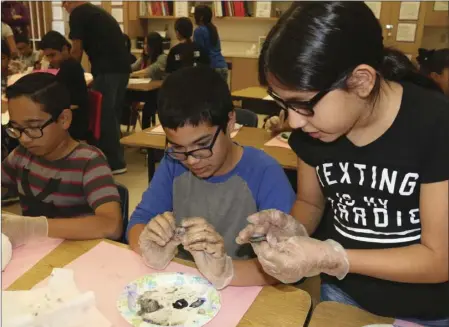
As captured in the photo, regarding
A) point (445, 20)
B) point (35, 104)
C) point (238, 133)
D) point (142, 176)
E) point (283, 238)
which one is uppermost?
point (445, 20)

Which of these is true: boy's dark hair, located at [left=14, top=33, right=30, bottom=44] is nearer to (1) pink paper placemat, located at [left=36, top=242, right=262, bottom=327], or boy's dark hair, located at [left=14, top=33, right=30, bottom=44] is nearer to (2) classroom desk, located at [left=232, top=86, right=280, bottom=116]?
(2) classroom desk, located at [left=232, top=86, right=280, bottom=116]

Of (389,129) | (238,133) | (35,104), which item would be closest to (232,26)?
(238,133)

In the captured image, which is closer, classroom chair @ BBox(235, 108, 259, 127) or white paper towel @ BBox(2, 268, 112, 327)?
white paper towel @ BBox(2, 268, 112, 327)

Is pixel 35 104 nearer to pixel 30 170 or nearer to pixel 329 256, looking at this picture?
pixel 30 170

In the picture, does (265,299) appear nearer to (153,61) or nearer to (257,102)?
(257,102)

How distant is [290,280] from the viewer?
96 cm

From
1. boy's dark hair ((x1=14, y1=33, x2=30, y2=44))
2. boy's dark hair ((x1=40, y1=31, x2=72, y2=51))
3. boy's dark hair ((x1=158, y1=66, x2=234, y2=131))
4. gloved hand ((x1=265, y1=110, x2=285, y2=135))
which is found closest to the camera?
boy's dark hair ((x1=158, y1=66, x2=234, y2=131))

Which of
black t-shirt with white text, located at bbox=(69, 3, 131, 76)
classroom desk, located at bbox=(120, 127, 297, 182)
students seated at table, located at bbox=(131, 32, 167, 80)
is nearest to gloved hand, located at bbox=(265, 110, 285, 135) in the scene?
classroom desk, located at bbox=(120, 127, 297, 182)

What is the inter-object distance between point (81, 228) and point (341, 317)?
0.76 metres

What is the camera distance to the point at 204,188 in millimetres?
1336

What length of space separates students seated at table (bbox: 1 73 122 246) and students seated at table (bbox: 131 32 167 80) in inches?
129

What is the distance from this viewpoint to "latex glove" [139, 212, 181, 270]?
1.09 metres

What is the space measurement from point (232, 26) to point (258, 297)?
5.78 metres

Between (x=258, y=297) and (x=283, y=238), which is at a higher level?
(x=283, y=238)
